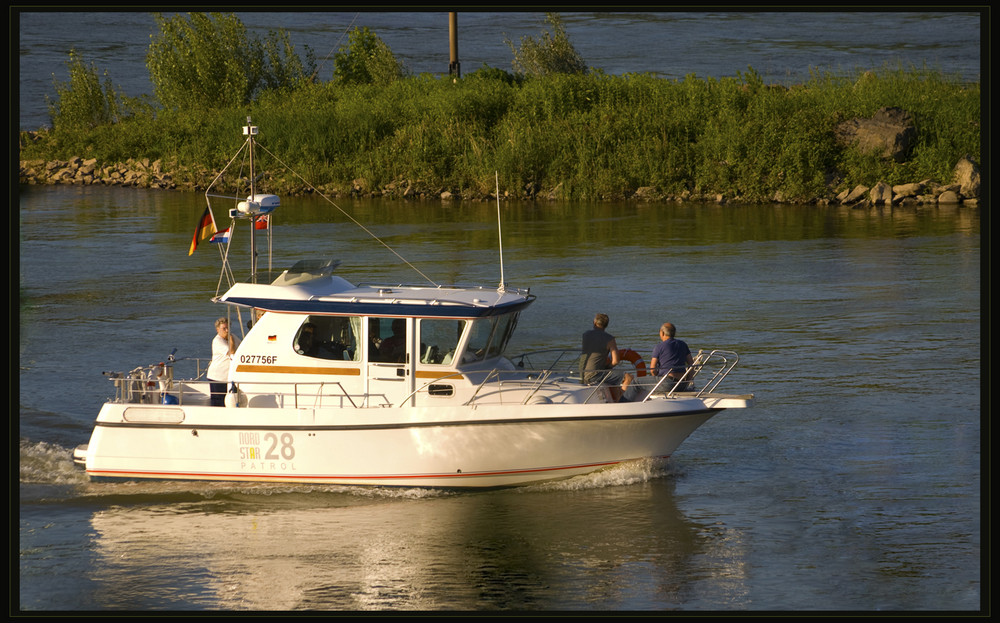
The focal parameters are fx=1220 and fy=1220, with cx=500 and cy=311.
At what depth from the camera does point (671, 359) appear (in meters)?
14.4

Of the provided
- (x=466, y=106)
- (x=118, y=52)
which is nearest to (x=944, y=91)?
(x=466, y=106)

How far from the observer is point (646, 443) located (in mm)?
14062

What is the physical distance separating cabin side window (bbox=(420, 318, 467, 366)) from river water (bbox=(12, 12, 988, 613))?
1603mm

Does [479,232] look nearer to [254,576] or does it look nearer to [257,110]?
[257,110]

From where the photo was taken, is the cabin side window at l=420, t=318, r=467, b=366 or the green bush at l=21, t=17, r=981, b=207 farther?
the green bush at l=21, t=17, r=981, b=207

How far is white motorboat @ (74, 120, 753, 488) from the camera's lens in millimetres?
13781

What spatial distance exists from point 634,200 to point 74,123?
1338 inches

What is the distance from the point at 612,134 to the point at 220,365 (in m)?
32.8

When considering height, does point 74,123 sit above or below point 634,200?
above

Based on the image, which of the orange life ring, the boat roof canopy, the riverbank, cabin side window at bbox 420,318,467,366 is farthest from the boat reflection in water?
the riverbank

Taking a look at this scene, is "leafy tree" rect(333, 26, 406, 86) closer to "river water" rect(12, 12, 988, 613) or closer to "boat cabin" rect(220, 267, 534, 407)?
"river water" rect(12, 12, 988, 613)

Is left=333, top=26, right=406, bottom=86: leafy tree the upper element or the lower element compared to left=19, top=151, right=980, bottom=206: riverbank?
upper

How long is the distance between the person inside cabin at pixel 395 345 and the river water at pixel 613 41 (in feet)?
200

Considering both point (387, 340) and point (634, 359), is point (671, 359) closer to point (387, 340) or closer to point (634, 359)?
point (634, 359)
